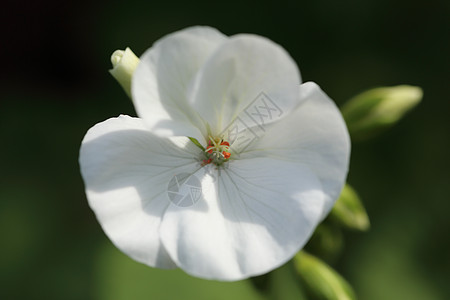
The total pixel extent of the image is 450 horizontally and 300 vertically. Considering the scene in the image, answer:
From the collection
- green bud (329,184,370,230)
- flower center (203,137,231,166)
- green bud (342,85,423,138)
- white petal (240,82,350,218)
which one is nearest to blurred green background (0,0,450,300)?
green bud (342,85,423,138)

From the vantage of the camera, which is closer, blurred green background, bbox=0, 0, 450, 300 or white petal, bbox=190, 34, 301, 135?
white petal, bbox=190, 34, 301, 135

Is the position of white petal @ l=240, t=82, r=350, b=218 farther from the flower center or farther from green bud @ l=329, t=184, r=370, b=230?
green bud @ l=329, t=184, r=370, b=230

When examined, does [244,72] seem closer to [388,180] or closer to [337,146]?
[337,146]

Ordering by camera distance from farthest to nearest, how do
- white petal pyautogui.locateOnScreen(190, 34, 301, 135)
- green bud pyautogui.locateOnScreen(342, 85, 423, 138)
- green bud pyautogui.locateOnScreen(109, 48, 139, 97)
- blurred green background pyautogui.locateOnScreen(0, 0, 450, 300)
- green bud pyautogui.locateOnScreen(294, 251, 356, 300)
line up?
1. blurred green background pyautogui.locateOnScreen(0, 0, 450, 300)
2. green bud pyautogui.locateOnScreen(342, 85, 423, 138)
3. green bud pyautogui.locateOnScreen(294, 251, 356, 300)
4. green bud pyautogui.locateOnScreen(109, 48, 139, 97)
5. white petal pyautogui.locateOnScreen(190, 34, 301, 135)

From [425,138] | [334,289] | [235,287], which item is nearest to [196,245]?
[334,289]

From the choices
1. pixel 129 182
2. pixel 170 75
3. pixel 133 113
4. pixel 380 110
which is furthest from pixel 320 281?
pixel 133 113

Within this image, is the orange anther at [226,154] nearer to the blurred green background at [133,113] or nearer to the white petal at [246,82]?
the white petal at [246,82]

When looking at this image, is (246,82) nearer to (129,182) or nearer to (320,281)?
(129,182)
